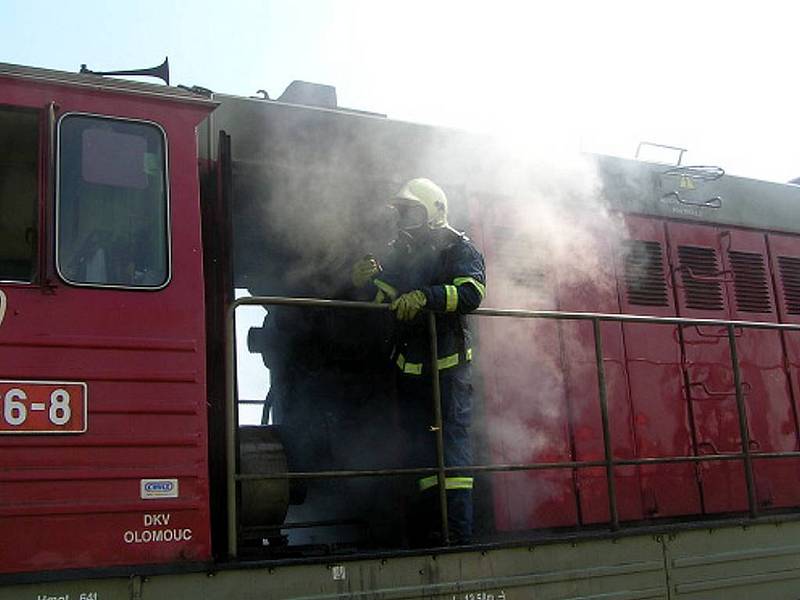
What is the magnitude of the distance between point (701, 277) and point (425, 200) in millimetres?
2571

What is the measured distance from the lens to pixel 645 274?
591 centimetres

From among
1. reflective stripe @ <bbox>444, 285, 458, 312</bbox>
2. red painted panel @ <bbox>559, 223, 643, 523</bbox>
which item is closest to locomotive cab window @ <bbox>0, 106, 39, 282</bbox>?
reflective stripe @ <bbox>444, 285, 458, 312</bbox>

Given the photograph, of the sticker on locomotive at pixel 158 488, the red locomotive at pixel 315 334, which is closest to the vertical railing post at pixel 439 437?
the red locomotive at pixel 315 334

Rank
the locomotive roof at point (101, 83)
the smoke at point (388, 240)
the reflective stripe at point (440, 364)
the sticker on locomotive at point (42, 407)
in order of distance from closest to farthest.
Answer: the sticker on locomotive at point (42, 407) < the locomotive roof at point (101, 83) < the reflective stripe at point (440, 364) < the smoke at point (388, 240)

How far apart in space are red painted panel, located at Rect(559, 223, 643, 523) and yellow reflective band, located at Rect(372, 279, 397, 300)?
1.31 m

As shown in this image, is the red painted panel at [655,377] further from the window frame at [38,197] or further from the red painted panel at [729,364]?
the window frame at [38,197]

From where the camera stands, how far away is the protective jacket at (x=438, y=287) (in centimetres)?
426

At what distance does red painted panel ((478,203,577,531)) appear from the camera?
495cm

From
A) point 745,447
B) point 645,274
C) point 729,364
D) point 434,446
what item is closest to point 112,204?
point 434,446

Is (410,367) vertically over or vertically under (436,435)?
over

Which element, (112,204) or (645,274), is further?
(645,274)

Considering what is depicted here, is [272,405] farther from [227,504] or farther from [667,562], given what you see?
[667,562]

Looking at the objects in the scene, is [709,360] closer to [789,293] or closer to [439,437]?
[789,293]

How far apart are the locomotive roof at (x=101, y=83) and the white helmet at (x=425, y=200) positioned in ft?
3.50
